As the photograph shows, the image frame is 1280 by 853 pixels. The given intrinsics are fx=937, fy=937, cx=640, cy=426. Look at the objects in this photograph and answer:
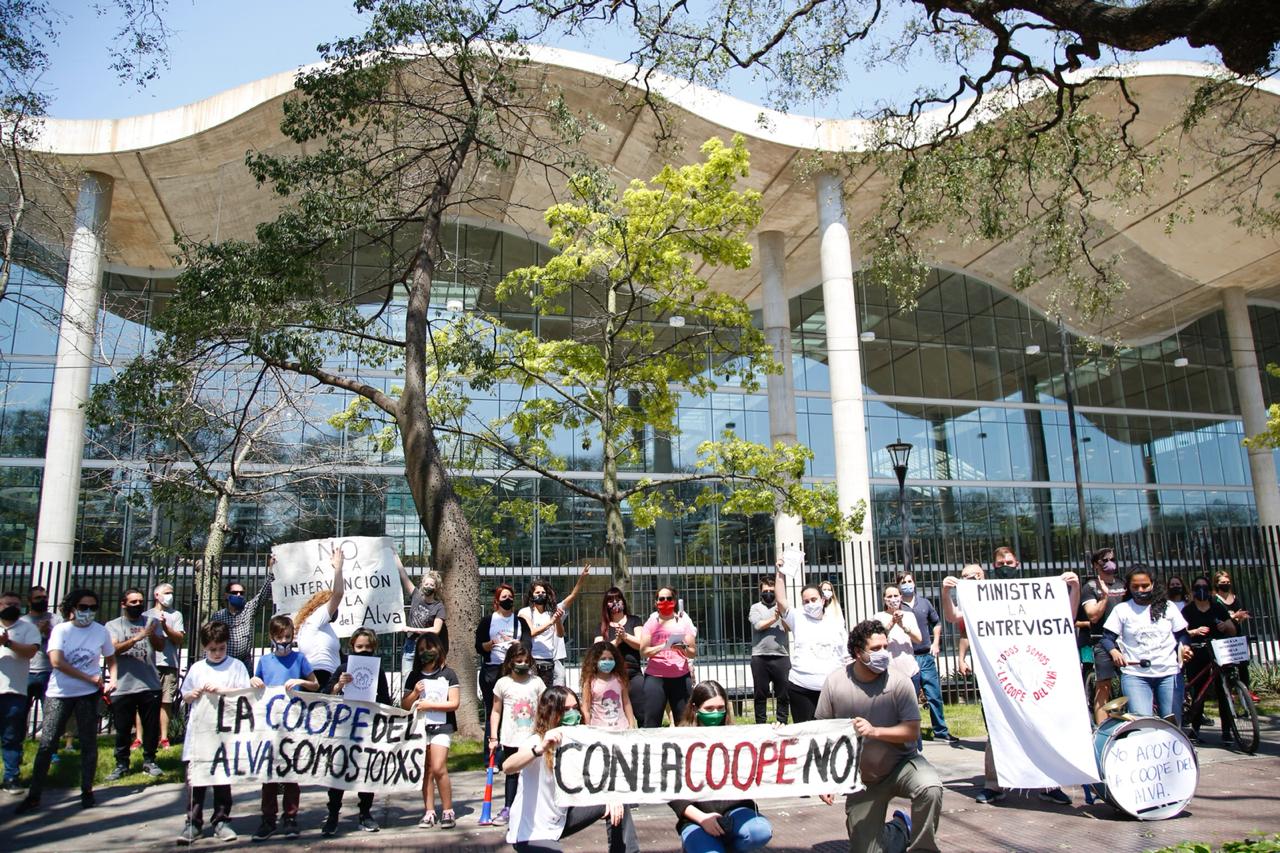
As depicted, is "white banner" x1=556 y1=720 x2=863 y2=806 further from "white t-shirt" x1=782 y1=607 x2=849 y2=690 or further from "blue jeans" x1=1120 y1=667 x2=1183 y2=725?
"blue jeans" x1=1120 y1=667 x2=1183 y2=725

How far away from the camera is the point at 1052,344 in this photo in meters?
35.1

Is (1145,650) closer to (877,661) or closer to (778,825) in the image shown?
(778,825)

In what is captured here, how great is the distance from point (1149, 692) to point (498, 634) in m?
5.90

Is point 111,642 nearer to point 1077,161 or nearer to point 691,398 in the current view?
point 1077,161

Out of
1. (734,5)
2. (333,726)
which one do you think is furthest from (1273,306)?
(333,726)

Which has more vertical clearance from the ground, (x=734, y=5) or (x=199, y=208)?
(x=199, y=208)

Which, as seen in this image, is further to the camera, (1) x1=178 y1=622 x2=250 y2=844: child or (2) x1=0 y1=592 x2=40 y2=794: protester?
(2) x1=0 y1=592 x2=40 y2=794: protester

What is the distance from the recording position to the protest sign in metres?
6.79

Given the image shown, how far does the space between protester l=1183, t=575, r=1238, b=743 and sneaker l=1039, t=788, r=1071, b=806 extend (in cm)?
305

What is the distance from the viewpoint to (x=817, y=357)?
31.6 meters

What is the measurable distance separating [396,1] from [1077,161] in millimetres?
8998

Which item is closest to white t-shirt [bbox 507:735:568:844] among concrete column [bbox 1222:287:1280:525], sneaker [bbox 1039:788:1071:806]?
sneaker [bbox 1039:788:1071:806]

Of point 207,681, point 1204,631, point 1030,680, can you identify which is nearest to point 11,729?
point 207,681

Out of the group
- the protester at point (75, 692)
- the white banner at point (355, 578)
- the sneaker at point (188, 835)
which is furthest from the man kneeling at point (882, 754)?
the protester at point (75, 692)
